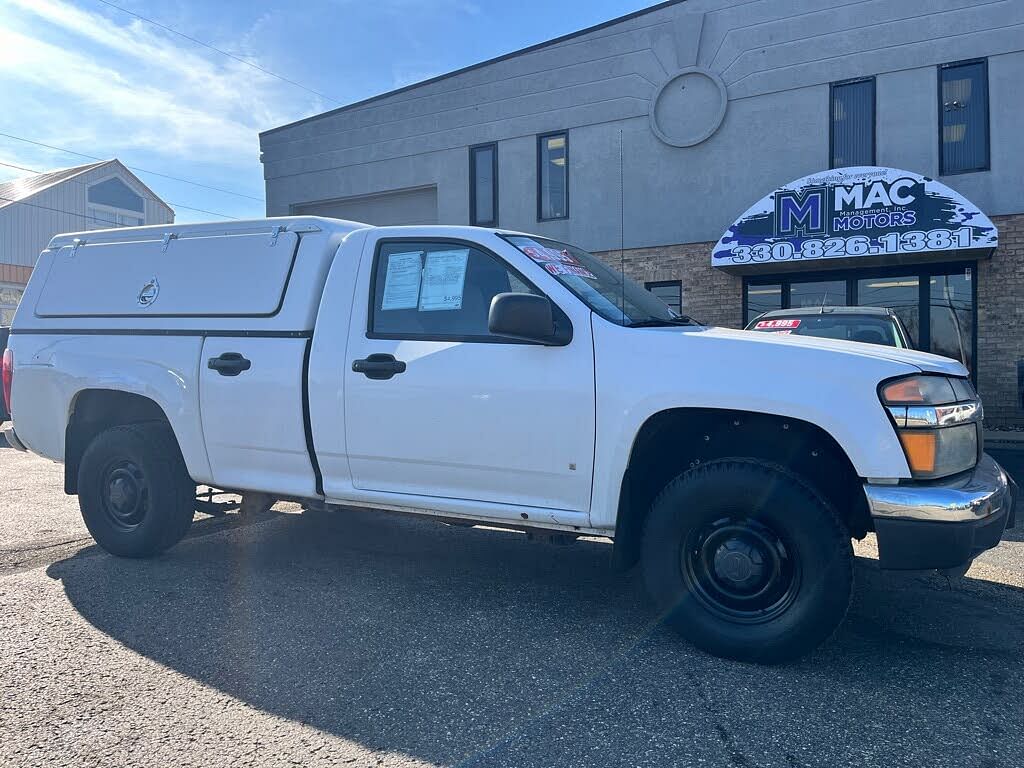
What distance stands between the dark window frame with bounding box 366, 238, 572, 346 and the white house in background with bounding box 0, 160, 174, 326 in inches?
1312

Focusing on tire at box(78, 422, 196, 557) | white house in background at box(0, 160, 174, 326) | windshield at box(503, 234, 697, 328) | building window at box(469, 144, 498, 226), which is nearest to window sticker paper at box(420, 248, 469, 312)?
windshield at box(503, 234, 697, 328)

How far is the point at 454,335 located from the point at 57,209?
37.8m

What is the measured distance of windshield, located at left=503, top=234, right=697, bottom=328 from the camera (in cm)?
387

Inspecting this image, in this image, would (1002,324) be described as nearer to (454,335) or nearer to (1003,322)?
(1003,322)

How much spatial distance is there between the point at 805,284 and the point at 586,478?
10878 mm

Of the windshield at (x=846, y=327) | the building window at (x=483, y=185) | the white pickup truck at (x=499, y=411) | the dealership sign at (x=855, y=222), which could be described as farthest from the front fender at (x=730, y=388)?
Answer: the building window at (x=483, y=185)

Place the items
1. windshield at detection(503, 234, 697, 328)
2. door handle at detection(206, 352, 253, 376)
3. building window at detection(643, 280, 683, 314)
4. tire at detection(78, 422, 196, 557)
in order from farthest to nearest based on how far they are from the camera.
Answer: building window at detection(643, 280, 683, 314)
tire at detection(78, 422, 196, 557)
door handle at detection(206, 352, 253, 376)
windshield at detection(503, 234, 697, 328)

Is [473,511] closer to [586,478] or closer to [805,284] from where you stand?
[586,478]

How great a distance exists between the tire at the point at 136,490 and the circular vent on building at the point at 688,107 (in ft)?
37.1

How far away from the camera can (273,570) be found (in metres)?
4.78

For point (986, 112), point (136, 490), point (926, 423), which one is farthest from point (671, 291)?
point (926, 423)

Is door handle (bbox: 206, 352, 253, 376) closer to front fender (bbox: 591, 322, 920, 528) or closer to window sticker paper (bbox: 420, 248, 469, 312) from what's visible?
window sticker paper (bbox: 420, 248, 469, 312)

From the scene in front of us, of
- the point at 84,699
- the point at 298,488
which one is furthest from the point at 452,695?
the point at 298,488

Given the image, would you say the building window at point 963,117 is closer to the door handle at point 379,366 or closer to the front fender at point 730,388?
the front fender at point 730,388
